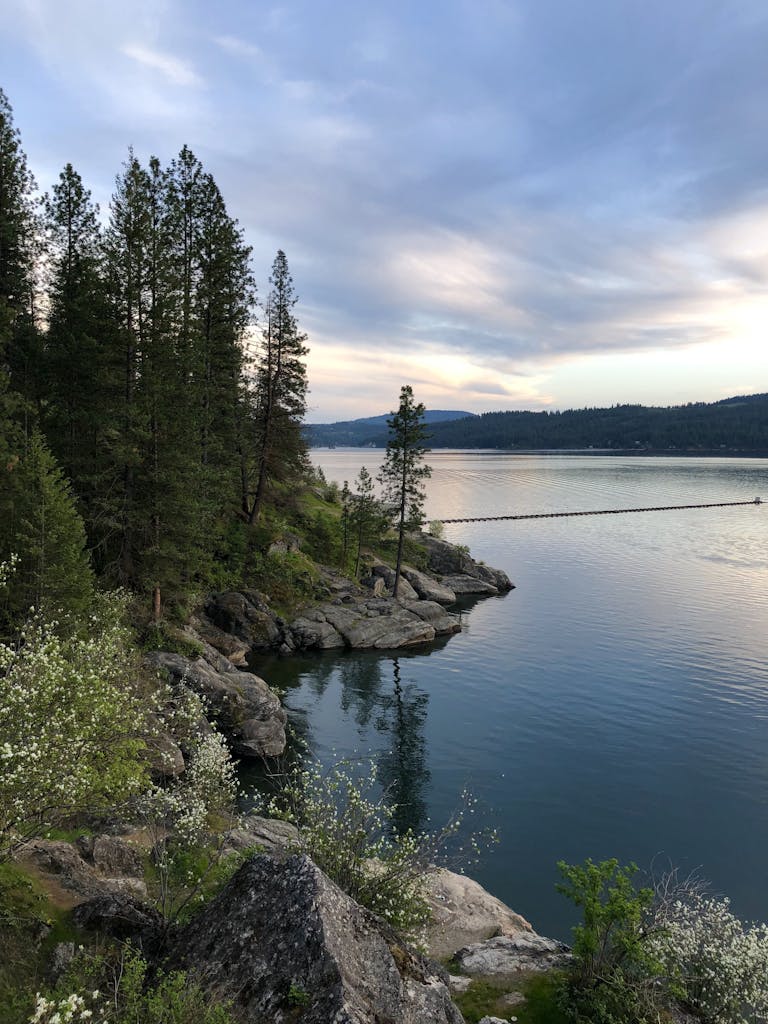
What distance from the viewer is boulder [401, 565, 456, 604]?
65375 mm

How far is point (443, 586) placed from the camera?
68.7 metres

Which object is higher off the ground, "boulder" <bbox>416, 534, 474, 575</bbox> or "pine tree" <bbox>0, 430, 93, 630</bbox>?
"pine tree" <bbox>0, 430, 93, 630</bbox>

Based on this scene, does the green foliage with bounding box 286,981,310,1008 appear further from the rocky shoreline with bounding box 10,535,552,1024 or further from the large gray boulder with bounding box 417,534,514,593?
the large gray boulder with bounding box 417,534,514,593

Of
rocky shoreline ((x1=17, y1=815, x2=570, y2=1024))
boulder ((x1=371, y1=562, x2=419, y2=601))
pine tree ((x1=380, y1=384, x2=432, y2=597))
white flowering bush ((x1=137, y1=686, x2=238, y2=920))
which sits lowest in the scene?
boulder ((x1=371, y1=562, x2=419, y2=601))

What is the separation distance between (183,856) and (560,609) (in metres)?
51.6

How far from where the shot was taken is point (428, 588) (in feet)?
216

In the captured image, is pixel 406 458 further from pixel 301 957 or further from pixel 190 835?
pixel 301 957

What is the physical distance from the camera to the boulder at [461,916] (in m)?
17.7

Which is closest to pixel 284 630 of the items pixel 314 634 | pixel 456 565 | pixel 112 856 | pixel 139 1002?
pixel 314 634

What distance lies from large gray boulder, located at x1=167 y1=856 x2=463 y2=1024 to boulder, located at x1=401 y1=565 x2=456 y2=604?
54.1m

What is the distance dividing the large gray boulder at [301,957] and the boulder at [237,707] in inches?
873

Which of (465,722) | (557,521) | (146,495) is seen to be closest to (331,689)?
(465,722)

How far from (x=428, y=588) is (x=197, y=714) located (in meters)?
47.8

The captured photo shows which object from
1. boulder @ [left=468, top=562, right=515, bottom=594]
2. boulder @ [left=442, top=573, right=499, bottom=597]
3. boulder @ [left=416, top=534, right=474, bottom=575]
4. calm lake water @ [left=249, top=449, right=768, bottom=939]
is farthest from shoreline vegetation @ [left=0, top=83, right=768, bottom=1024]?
boulder @ [left=416, top=534, right=474, bottom=575]
